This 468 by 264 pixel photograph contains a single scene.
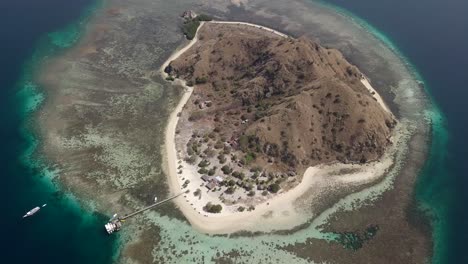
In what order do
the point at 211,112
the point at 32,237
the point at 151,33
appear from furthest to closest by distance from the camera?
the point at 151,33
the point at 211,112
the point at 32,237

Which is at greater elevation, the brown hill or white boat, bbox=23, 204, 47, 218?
the brown hill

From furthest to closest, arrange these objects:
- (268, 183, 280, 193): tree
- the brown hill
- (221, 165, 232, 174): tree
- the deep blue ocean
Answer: the brown hill
(221, 165, 232, 174): tree
(268, 183, 280, 193): tree
the deep blue ocean

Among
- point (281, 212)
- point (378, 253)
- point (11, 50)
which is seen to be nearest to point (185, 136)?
point (281, 212)

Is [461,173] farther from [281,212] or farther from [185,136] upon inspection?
[185,136]

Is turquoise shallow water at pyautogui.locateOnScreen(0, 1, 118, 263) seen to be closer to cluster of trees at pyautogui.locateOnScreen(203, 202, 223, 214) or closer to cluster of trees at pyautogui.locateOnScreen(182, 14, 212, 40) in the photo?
cluster of trees at pyautogui.locateOnScreen(203, 202, 223, 214)

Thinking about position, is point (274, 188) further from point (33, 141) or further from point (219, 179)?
point (33, 141)

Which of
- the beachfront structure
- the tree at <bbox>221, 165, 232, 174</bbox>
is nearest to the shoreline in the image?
the beachfront structure
